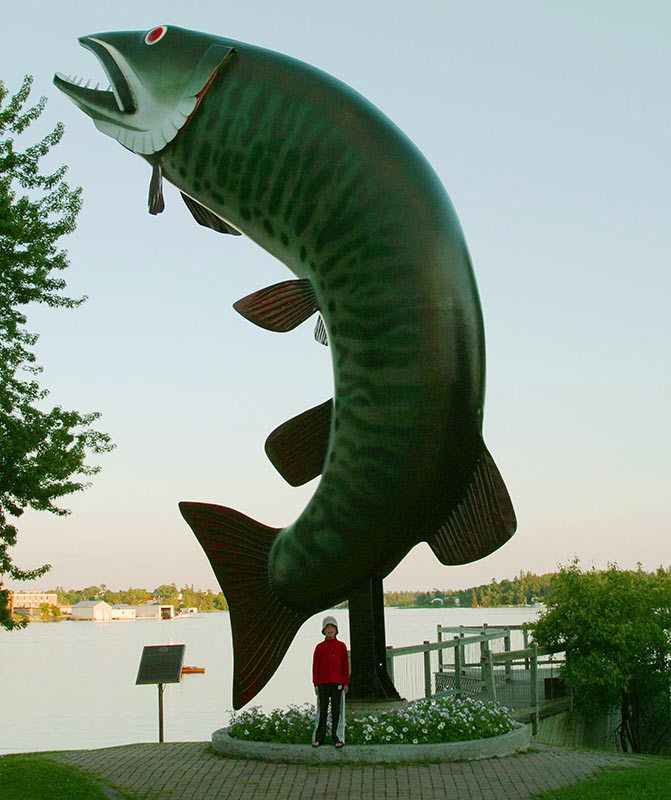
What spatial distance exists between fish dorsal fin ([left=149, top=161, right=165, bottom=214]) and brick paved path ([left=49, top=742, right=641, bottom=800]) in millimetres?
4272

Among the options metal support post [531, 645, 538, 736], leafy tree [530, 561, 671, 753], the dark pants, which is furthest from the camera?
leafy tree [530, 561, 671, 753]

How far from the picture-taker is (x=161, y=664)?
11.8 meters

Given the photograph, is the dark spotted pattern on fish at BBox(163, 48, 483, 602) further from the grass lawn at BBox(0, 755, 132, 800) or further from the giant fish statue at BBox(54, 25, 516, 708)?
the grass lawn at BBox(0, 755, 132, 800)

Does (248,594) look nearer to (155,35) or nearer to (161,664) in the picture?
(155,35)

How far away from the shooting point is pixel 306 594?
5.46 m

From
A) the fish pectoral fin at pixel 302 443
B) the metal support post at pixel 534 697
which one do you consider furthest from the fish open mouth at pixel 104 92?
the metal support post at pixel 534 697

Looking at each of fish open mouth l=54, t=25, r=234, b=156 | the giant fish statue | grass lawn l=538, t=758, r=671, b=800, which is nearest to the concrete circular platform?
grass lawn l=538, t=758, r=671, b=800

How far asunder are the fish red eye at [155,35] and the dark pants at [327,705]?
526cm

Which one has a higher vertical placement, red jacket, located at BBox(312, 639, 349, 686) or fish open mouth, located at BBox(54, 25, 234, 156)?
fish open mouth, located at BBox(54, 25, 234, 156)

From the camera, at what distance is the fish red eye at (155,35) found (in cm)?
549

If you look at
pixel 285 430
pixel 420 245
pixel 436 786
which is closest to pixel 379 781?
pixel 436 786

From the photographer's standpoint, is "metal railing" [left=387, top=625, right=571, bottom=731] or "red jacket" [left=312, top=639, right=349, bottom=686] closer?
"red jacket" [left=312, top=639, right=349, bottom=686]

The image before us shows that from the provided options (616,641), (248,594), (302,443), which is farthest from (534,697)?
(302,443)

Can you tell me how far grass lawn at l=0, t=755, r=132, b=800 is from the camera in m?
6.45
